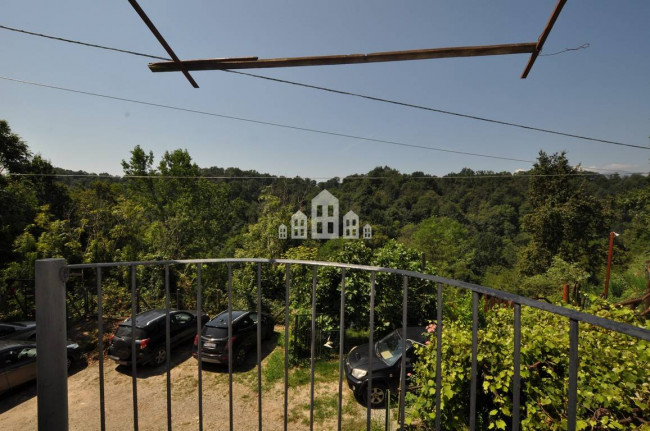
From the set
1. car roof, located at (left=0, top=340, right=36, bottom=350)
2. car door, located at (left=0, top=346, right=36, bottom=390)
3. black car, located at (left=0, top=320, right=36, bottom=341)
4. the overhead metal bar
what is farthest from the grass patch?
the overhead metal bar

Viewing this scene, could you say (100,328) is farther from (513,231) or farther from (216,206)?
(513,231)

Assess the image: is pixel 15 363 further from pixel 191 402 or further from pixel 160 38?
pixel 160 38

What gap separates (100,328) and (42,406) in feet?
1.28

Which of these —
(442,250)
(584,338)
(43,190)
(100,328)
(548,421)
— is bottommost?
(442,250)

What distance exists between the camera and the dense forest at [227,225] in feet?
33.8

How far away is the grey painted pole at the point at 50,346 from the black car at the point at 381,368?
4.00 m

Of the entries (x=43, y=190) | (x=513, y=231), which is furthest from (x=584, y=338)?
(x=513, y=231)

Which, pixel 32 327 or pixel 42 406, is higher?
pixel 42 406

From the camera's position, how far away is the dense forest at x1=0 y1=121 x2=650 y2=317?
10.3m

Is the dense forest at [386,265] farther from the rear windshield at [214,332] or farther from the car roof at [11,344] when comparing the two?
the rear windshield at [214,332]

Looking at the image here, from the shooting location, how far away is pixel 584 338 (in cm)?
224

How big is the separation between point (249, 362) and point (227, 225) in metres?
18.1

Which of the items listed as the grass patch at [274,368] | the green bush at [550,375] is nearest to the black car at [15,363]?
the grass patch at [274,368]

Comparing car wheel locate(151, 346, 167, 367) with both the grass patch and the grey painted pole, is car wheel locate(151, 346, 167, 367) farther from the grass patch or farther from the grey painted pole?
the grey painted pole
